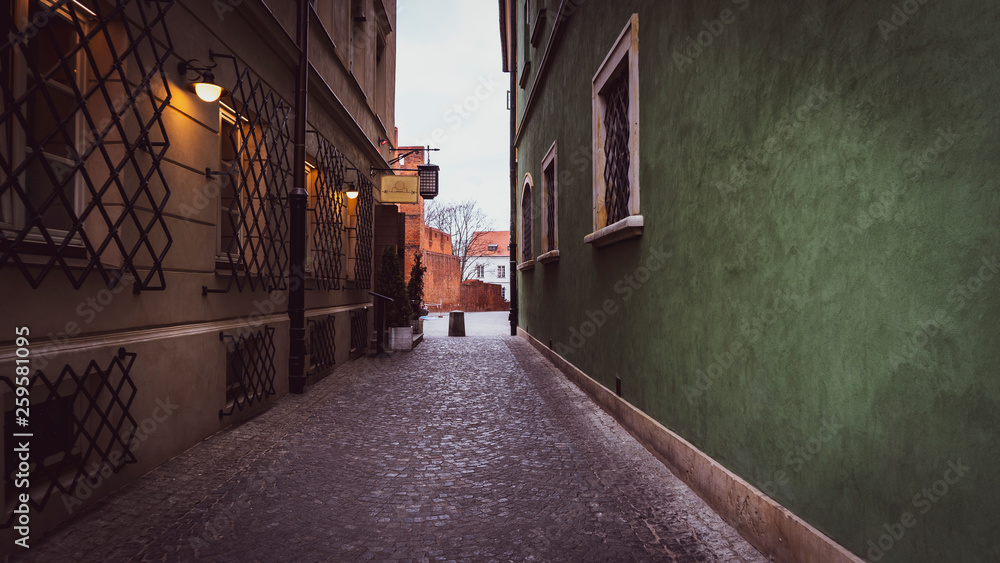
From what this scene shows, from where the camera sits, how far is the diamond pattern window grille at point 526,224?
44.8ft

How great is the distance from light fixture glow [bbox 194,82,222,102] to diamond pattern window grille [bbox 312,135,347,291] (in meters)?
3.41

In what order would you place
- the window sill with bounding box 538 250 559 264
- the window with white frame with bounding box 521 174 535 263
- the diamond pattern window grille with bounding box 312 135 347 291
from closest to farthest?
the diamond pattern window grille with bounding box 312 135 347 291, the window sill with bounding box 538 250 559 264, the window with white frame with bounding box 521 174 535 263

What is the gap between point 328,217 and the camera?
882cm

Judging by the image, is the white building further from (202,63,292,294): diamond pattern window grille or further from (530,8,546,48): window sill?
(202,63,292,294): diamond pattern window grille

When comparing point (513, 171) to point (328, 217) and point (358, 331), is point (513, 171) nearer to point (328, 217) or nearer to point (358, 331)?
point (358, 331)

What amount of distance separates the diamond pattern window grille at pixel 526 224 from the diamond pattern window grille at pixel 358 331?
4167 millimetres

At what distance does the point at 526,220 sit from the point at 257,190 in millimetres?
9007

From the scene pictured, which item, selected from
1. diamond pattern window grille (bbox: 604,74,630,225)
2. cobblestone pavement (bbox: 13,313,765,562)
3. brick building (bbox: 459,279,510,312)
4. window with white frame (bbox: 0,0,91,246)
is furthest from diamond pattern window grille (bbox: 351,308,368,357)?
brick building (bbox: 459,279,510,312)

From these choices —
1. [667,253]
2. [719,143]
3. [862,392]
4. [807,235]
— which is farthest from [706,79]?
[862,392]

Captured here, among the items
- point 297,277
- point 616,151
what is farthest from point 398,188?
point 616,151

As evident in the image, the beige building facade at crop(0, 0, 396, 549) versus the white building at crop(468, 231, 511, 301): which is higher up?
the white building at crop(468, 231, 511, 301)

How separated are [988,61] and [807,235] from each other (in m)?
0.96

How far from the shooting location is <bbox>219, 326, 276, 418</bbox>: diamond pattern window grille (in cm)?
539

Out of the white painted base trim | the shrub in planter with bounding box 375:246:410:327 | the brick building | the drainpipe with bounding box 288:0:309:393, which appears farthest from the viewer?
the brick building
